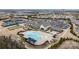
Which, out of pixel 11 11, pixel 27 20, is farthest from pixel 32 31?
pixel 11 11

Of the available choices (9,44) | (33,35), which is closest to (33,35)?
(33,35)

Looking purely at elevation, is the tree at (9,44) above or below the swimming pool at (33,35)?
below

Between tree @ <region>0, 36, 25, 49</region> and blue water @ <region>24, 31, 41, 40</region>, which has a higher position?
blue water @ <region>24, 31, 41, 40</region>

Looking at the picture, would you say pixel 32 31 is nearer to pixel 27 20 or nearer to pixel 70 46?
pixel 27 20

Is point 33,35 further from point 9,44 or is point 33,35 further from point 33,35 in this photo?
point 9,44

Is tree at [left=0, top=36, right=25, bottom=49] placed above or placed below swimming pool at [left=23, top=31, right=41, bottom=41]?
below

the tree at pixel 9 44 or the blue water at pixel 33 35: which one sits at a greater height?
the blue water at pixel 33 35
